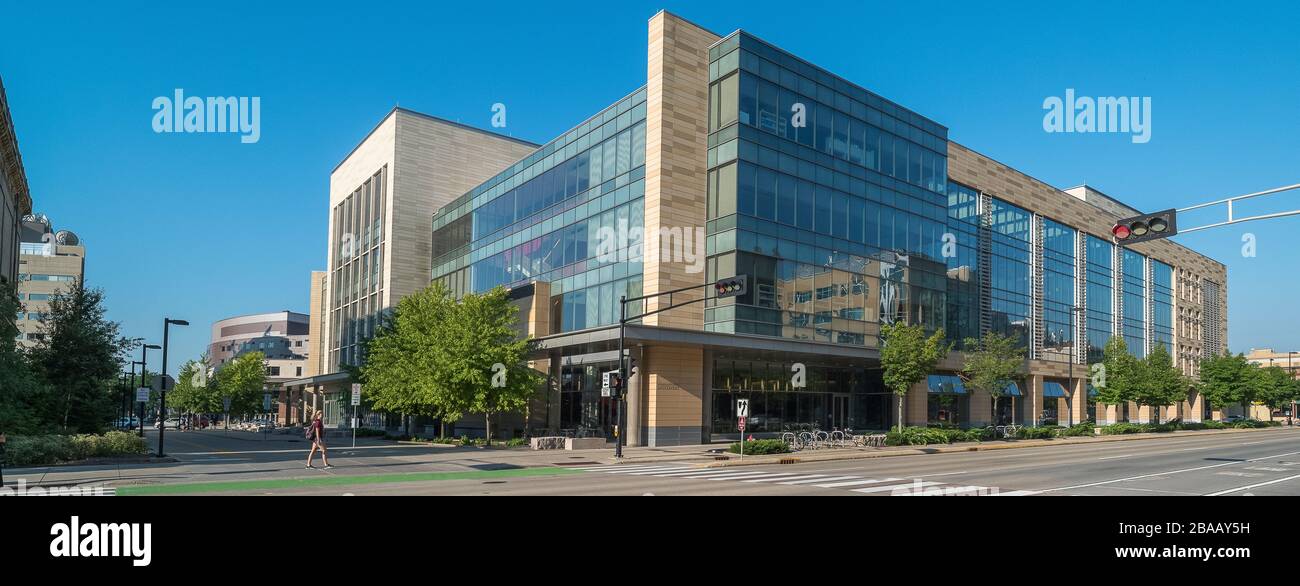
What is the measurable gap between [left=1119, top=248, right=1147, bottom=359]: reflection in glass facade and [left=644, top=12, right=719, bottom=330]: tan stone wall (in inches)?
2092

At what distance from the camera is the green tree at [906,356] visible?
4422 centimetres

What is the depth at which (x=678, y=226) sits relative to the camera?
40688 mm

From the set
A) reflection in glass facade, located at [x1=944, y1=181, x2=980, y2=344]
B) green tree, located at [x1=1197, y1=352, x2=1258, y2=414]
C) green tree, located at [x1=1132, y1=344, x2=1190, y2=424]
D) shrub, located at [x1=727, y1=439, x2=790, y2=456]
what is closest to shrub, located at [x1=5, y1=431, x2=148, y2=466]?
shrub, located at [x1=727, y1=439, x2=790, y2=456]

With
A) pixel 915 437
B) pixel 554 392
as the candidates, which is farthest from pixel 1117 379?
pixel 554 392

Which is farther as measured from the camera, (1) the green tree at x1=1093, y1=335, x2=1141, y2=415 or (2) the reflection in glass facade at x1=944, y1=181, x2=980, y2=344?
(1) the green tree at x1=1093, y1=335, x2=1141, y2=415

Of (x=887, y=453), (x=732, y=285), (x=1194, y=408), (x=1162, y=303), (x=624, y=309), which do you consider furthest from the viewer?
(x=1194, y=408)

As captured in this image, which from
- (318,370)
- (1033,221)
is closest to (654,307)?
(1033,221)

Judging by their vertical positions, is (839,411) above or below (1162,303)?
below

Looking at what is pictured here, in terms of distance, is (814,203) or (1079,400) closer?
(814,203)

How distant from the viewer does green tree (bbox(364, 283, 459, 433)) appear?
41.9 m

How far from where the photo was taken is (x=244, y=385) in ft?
312

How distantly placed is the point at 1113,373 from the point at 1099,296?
30.2 feet

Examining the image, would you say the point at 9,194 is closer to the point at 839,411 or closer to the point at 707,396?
the point at 707,396

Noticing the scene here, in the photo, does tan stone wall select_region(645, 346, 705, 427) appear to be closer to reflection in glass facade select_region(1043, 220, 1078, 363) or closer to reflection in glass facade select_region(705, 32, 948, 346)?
reflection in glass facade select_region(705, 32, 948, 346)
